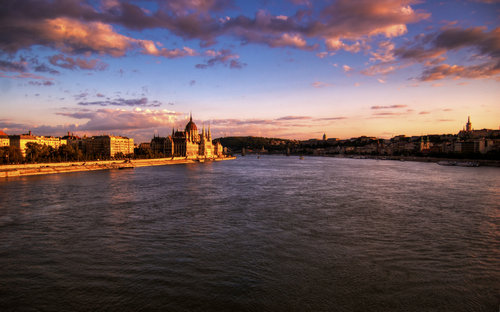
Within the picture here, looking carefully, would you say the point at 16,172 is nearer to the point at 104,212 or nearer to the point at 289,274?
the point at 104,212

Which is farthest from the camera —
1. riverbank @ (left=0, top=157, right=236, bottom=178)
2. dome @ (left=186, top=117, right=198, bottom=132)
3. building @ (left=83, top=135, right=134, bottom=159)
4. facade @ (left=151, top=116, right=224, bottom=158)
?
dome @ (left=186, top=117, right=198, bottom=132)

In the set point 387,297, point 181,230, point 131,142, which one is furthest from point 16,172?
point 131,142

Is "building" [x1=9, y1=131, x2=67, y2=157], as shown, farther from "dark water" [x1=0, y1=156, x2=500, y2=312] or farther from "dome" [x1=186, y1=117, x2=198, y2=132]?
"dark water" [x1=0, y1=156, x2=500, y2=312]

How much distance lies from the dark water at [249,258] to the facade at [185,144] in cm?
7499

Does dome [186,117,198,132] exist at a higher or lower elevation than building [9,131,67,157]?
higher

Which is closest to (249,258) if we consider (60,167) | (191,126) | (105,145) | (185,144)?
(60,167)

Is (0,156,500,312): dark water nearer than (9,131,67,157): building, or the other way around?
(0,156,500,312): dark water

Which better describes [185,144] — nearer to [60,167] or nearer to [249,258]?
[60,167]

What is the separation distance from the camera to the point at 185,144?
301ft

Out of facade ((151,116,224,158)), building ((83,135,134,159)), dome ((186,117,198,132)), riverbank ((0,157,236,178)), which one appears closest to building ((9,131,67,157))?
building ((83,135,134,159))

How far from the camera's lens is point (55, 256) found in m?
8.57

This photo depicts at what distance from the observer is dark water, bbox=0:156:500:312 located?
251 inches

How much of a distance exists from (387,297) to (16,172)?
120 ft

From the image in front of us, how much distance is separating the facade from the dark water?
74991mm
